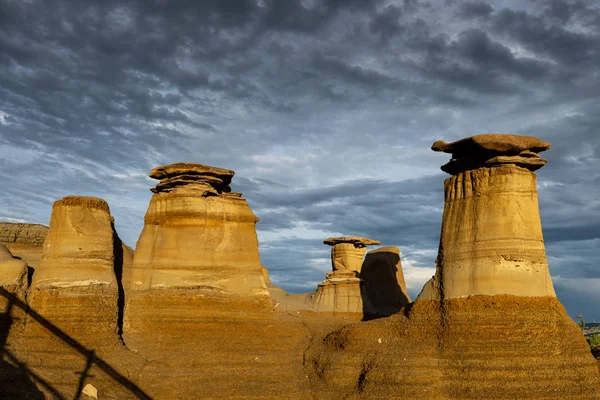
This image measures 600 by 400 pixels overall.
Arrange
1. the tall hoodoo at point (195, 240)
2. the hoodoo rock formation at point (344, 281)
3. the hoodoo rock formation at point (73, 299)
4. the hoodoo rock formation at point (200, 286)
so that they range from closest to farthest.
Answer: the hoodoo rock formation at point (73, 299) < the hoodoo rock formation at point (200, 286) < the tall hoodoo at point (195, 240) < the hoodoo rock formation at point (344, 281)

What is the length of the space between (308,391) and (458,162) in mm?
8678

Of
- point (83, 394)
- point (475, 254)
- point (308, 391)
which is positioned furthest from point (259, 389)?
point (475, 254)

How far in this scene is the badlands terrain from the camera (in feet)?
56.4

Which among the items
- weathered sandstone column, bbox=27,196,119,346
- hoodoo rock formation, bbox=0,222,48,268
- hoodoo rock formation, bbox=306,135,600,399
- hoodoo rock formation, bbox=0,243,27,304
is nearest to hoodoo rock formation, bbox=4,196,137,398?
weathered sandstone column, bbox=27,196,119,346

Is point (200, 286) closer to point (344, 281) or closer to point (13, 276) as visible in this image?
point (13, 276)

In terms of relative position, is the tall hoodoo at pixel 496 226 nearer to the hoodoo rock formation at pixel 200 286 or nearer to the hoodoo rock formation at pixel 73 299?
the hoodoo rock formation at pixel 200 286

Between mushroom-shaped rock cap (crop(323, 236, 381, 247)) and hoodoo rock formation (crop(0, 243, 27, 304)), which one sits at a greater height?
mushroom-shaped rock cap (crop(323, 236, 381, 247))

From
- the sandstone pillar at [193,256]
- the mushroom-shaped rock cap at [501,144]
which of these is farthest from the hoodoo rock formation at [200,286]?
the mushroom-shaped rock cap at [501,144]

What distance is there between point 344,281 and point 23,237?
2223 centimetres

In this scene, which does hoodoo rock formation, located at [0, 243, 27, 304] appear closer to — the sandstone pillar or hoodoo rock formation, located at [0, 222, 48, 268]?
the sandstone pillar

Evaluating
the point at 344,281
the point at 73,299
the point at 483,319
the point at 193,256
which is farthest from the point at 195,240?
the point at 344,281

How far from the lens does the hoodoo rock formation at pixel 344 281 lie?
4338cm

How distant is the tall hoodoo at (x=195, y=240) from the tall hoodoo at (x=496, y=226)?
307 inches

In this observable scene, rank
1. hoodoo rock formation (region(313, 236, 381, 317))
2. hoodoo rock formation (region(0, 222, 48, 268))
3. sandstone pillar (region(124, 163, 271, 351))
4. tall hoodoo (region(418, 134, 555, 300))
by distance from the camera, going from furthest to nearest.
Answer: hoodoo rock formation (region(313, 236, 381, 317)) < hoodoo rock formation (region(0, 222, 48, 268)) < sandstone pillar (region(124, 163, 271, 351)) < tall hoodoo (region(418, 134, 555, 300))
